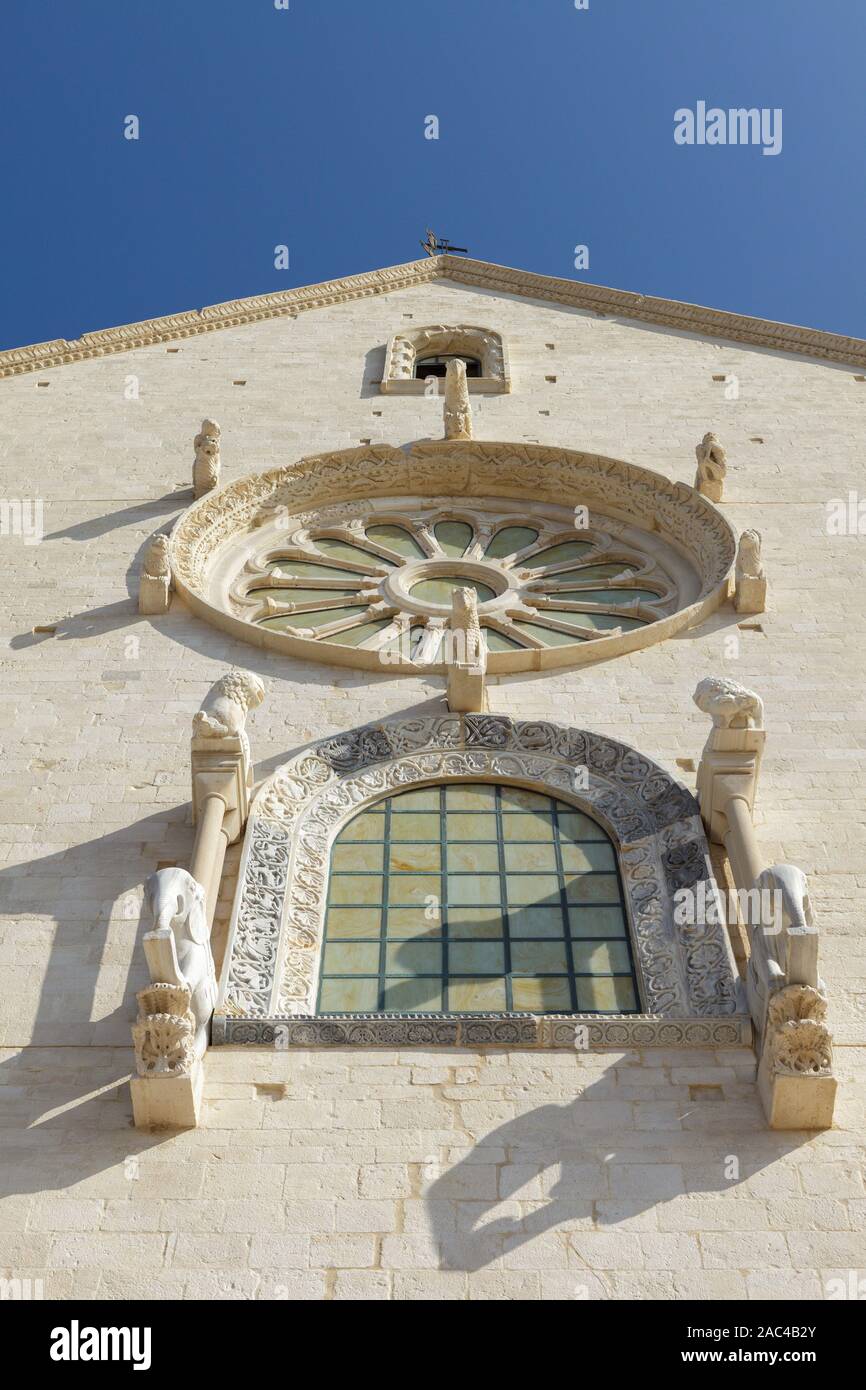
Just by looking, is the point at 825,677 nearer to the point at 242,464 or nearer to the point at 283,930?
the point at 283,930

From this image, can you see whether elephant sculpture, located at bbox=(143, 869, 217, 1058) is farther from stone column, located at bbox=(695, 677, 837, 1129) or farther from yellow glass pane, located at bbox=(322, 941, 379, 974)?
stone column, located at bbox=(695, 677, 837, 1129)

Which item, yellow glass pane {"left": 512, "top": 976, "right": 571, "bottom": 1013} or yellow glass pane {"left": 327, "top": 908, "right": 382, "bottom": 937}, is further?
yellow glass pane {"left": 327, "top": 908, "right": 382, "bottom": 937}

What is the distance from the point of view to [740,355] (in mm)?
22109

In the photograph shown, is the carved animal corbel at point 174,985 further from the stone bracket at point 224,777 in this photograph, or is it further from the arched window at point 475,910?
the stone bracket at point 224,777

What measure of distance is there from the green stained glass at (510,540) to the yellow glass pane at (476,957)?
7.79 meters

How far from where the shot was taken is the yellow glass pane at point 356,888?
12531 mm

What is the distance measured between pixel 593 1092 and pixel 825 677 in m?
5.86

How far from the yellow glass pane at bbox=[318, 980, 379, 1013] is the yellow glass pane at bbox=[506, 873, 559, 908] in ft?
4.60

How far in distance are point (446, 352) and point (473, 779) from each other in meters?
11.5

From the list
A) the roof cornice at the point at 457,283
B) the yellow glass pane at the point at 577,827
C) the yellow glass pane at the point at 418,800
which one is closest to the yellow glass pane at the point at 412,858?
the yellow glass pane at the point at 418,800

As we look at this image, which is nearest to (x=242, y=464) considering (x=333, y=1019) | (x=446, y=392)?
(x=446, y=392)

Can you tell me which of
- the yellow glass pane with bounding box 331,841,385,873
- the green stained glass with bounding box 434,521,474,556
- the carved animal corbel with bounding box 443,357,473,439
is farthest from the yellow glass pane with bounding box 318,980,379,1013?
the carved animal corbel with bounding box 443,357,473,439

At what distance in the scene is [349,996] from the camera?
38.2 feet

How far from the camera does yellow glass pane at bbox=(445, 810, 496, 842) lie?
13.1 metres
